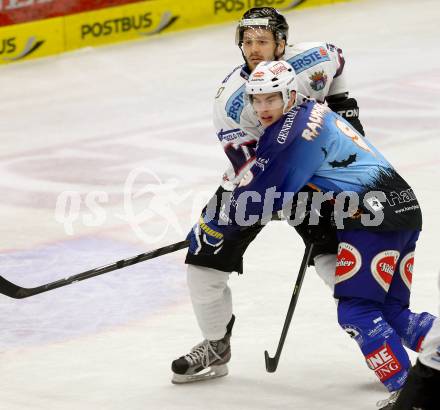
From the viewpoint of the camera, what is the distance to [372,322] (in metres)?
4.89

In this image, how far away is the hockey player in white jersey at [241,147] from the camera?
207 inches

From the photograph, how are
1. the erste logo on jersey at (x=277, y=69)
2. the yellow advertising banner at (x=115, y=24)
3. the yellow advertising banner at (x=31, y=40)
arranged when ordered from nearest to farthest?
the erste logo on jersey at (x=277, y=69) → the yellow advertising banner at (x=31, y=40) → the yellow advertising banner at (x=115, y=24)

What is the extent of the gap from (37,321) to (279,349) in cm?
140

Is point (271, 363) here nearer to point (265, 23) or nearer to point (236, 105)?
point (236, 105)

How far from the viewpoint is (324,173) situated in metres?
4.89

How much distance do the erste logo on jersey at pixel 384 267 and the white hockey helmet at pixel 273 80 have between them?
651mm

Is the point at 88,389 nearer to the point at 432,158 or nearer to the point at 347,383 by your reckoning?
the point at 347,383

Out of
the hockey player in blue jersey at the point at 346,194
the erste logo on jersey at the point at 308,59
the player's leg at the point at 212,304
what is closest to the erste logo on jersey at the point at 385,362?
the hockey player in blue jersey at the point at 346,194

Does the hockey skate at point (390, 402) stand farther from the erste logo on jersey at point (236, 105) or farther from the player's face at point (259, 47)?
the player's face at point (259, 47)

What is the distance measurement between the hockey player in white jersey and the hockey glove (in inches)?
0.5

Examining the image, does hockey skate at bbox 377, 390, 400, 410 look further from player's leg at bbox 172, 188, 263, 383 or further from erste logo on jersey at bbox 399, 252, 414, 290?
player's leg at bbox 172, 188, 263, 383

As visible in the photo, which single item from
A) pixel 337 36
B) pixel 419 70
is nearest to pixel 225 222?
pixel 419 70

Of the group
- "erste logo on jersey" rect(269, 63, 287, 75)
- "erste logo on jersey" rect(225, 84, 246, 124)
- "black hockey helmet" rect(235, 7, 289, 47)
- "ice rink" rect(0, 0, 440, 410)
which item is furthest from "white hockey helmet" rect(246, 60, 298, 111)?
"ice rink" rect(0, 0, 440, 410)

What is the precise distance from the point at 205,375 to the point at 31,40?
6.75 meters
